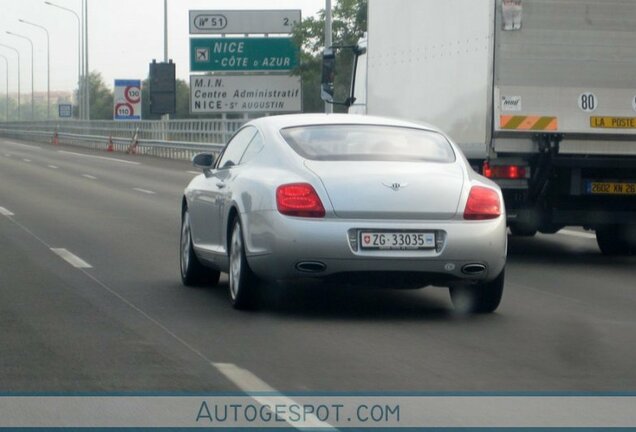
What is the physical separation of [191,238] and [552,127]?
423 centimetres

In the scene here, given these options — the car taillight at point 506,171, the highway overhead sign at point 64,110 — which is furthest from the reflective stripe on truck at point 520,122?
the highway overhead sign at point 64,110

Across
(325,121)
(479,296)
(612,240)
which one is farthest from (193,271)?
(612,240)

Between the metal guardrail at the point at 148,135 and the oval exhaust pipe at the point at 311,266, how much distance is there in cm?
3343

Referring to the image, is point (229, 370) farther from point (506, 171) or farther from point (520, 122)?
point (506, 171)

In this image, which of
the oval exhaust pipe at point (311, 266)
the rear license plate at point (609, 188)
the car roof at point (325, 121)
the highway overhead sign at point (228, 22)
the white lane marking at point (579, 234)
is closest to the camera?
the oval exhaust pipe at point (311, 266)

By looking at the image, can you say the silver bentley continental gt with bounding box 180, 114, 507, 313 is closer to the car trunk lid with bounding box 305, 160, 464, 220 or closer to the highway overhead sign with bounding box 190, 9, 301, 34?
the car trunk lid with bounding box 305, 160, 464, 220

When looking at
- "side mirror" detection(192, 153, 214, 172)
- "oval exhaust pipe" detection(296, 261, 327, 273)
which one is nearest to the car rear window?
"oval exhaust pipe" detection(296, 261, 327, 273)

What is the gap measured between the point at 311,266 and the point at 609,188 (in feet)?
19.5

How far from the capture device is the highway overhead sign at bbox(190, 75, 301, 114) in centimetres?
5812

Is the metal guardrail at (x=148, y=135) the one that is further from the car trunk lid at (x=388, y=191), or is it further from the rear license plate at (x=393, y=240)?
the rear license plate at (x=393, y=240)

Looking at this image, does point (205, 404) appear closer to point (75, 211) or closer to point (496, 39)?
point (496, 39)

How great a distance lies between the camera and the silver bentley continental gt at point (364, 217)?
9664 millimetres

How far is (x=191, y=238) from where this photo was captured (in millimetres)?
11883

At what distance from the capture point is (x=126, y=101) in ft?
237
